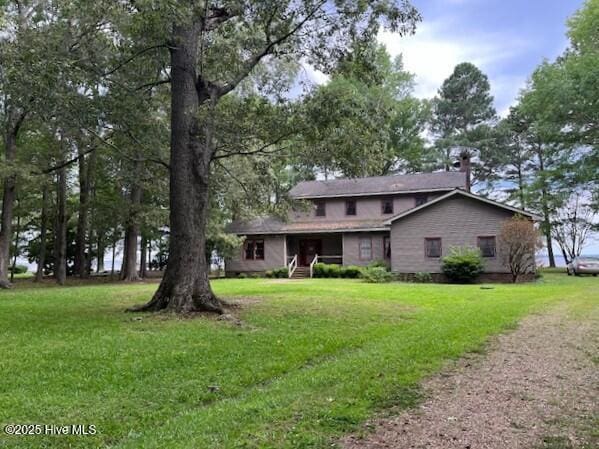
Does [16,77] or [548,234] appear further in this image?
[548,234]

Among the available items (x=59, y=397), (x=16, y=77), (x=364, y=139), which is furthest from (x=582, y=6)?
(x=59, y=397)

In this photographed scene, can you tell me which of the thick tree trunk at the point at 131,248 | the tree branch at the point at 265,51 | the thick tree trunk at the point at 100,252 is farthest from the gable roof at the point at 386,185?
the tree branch at the point at 265,51

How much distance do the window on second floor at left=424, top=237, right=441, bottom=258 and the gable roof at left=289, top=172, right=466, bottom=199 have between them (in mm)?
4471

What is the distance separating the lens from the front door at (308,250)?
30.9 meters

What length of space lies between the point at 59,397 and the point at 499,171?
138ft

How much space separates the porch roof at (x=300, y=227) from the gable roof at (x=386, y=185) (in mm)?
1836

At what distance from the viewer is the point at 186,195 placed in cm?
1083

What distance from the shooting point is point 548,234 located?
34.5 m

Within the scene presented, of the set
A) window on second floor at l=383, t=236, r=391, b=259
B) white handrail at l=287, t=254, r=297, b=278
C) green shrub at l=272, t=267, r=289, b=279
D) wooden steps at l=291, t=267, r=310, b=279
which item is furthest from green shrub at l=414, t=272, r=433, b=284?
green shrub at l=272, t=267, r=289, b=279

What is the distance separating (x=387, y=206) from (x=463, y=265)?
796cm

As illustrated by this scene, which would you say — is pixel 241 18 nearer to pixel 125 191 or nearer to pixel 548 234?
pixel 125 191

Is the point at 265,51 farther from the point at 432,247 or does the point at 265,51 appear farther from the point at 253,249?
the point at 253,249

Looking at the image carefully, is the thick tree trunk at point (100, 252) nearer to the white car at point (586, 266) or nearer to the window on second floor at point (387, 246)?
the window on second floor at point (387, 246)

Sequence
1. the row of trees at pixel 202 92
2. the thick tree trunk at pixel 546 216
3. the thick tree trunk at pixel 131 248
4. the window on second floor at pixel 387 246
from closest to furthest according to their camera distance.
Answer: the row of trees at pixel 202 92, the thick tree trunk at pixel 131 248, the window on second floor at pixel 387 246, the thick tree trunk at pixel 546 216
